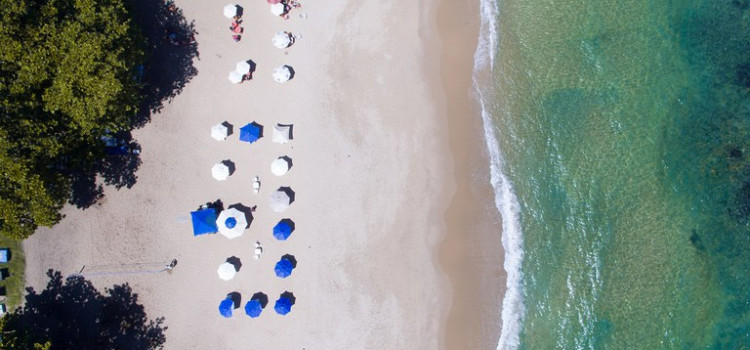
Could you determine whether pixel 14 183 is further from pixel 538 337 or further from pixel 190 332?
pixel 538 337

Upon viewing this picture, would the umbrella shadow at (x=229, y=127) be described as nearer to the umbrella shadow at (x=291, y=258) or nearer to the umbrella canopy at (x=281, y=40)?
the umbrella canopy at (x=281, y=40)

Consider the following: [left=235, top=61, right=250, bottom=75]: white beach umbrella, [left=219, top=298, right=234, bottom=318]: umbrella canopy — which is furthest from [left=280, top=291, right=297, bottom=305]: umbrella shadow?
[left=235, top=61, right=250, bottom=75]: white beach umbrella

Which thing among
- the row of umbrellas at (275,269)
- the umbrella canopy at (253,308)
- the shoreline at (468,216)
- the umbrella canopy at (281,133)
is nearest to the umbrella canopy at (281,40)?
the umbrella canopy at (281,133)

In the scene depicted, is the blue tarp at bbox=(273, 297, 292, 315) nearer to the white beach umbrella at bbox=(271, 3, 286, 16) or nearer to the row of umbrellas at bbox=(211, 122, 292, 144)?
the row of umbrellas at bbox=(211, 122, 292, 144)

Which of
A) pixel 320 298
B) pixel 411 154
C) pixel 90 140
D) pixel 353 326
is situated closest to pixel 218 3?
pixel 90 140

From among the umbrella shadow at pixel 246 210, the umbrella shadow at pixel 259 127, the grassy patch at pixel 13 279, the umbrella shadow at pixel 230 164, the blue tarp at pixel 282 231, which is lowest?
the grassy patch at pixel 13 279

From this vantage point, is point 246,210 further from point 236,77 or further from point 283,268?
point 236,77

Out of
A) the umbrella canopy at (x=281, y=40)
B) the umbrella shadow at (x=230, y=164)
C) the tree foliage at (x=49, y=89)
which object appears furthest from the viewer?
the umbrella canopy at (x=281, y=40)
